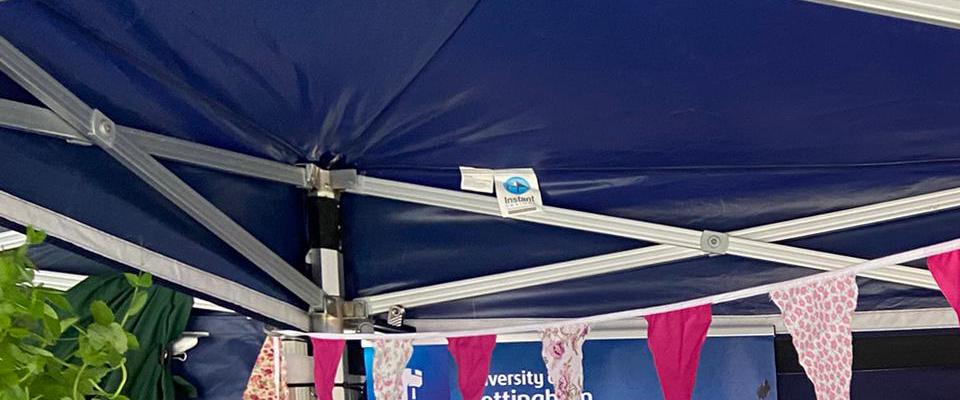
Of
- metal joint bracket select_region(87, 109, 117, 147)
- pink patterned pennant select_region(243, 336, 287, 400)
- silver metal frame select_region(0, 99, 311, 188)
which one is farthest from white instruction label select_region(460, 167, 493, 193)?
metal joint bracket select_region(87, 109, 117, 147)

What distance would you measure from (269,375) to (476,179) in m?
0.81

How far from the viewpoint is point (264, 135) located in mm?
2398

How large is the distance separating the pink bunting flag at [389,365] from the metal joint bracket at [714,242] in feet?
2.76

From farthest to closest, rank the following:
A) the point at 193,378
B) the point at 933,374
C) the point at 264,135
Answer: the point at 933,374
the point at 193,378
the point at 264,135

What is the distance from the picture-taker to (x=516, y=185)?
2.59 meters

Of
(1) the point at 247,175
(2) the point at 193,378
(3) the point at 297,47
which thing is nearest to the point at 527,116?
(3) the point at 297,47

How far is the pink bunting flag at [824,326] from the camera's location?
7.70 feet

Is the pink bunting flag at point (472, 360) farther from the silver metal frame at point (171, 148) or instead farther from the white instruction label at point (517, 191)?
the silver metal frame at point (171, 148)

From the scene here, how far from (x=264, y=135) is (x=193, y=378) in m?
0.93

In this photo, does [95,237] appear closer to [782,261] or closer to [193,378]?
[193,378]

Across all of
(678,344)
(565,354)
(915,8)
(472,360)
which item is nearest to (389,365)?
(472,360)

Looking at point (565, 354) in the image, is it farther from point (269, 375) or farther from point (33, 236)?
point (33, 236)

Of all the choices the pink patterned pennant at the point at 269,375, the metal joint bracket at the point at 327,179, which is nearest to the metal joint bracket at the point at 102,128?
the metal joint bracket at the point at 327,179

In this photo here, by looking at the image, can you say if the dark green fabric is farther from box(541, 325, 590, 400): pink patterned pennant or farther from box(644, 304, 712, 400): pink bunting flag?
box(644, 304, 712, 400): pink bunting flag
